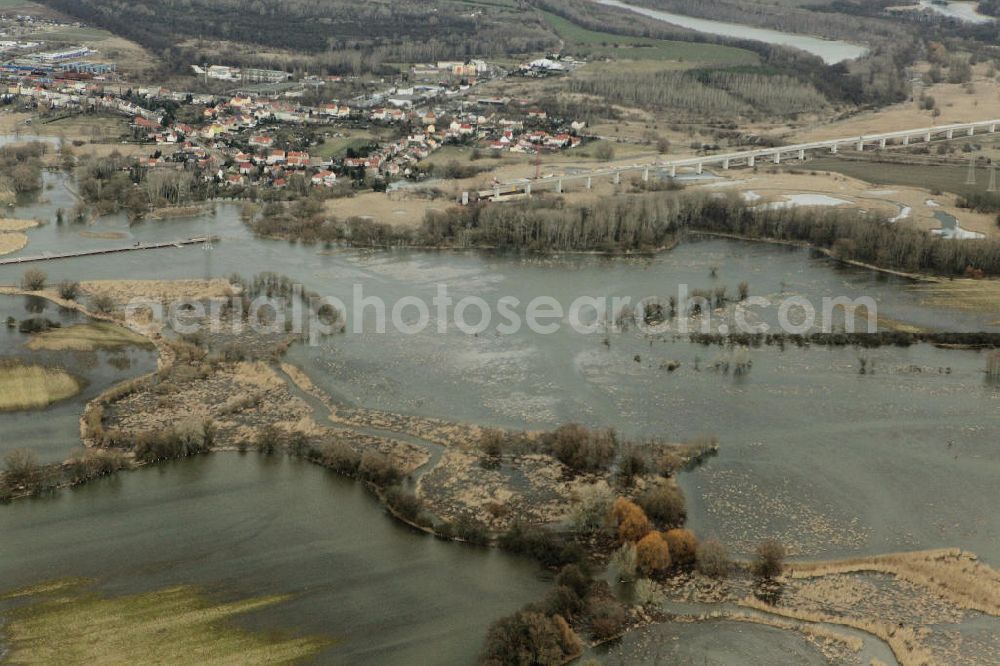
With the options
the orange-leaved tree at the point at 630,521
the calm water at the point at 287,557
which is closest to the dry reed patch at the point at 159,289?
the calm water at the point at 287,557

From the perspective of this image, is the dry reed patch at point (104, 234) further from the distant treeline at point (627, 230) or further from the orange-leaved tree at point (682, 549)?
the orange-leaved tree at point (682, 549)

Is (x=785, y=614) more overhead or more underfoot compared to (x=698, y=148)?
more underfoot

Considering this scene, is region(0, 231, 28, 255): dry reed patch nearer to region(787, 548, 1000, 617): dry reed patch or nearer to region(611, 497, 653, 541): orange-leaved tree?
region(611, 497, 653, 541): orange-leaved tree

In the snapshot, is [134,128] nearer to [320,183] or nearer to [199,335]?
[320,183]

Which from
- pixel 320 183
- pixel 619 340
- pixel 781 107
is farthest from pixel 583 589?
pixel 781 107

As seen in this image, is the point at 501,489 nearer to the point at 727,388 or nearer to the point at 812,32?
the point at 727,388

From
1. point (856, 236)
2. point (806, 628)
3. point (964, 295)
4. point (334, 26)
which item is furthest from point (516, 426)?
point (334, 26)

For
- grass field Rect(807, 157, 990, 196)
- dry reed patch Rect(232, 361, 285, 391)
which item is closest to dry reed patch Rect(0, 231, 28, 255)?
dry reed patch Rect(232, 361, 285, 391)

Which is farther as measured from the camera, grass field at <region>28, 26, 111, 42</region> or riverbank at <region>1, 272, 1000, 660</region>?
grass field at <region>28, 26, 111, 42</region>
